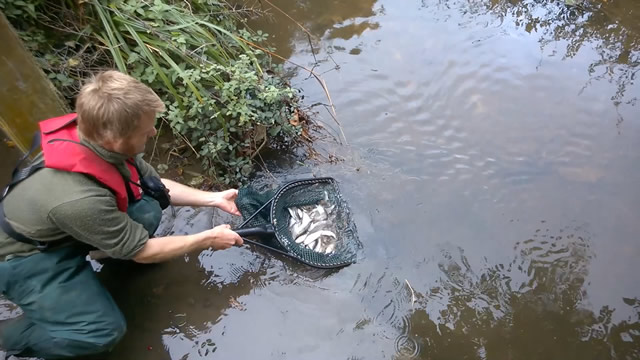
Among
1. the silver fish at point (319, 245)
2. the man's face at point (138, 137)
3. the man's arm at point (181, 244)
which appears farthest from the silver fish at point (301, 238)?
the man's face at point (138, 137)

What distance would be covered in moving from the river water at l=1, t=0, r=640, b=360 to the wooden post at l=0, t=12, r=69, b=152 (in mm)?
1093

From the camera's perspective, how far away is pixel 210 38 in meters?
3.89

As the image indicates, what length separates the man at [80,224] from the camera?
222cm

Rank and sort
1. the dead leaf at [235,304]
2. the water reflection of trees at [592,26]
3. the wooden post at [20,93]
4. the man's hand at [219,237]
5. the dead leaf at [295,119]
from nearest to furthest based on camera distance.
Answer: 1. the man's hand at [219,237]
2. the wooden post at [20,93]
3. the dead leaf at [235,304]
4. the dead leaf at [295,119]
5. the water reflection of trees at [592,26]

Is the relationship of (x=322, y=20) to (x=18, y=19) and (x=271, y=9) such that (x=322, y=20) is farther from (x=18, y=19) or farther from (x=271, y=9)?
(x=18, y=19)

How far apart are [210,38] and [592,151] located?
3.60 meters

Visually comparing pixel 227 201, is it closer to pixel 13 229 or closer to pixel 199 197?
pixel 199 197

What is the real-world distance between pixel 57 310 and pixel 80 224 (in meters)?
0.61

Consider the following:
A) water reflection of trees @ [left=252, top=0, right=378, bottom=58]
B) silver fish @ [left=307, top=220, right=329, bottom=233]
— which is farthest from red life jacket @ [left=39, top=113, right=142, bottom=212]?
water reflection of trees @ [left=252, top=0, right=378, bottom=58]

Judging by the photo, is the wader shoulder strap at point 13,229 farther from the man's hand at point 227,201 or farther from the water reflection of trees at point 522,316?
the water reflection of trees at point 522,316

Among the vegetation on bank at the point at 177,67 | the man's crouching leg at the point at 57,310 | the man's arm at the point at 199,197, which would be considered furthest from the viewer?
the vegetation on bank at the point at 177,67

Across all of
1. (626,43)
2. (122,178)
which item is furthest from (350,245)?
(626,43)

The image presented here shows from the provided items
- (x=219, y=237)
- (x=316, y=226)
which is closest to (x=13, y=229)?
(x=219, y=237)

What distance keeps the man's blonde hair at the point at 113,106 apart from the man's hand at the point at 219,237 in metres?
0.78
